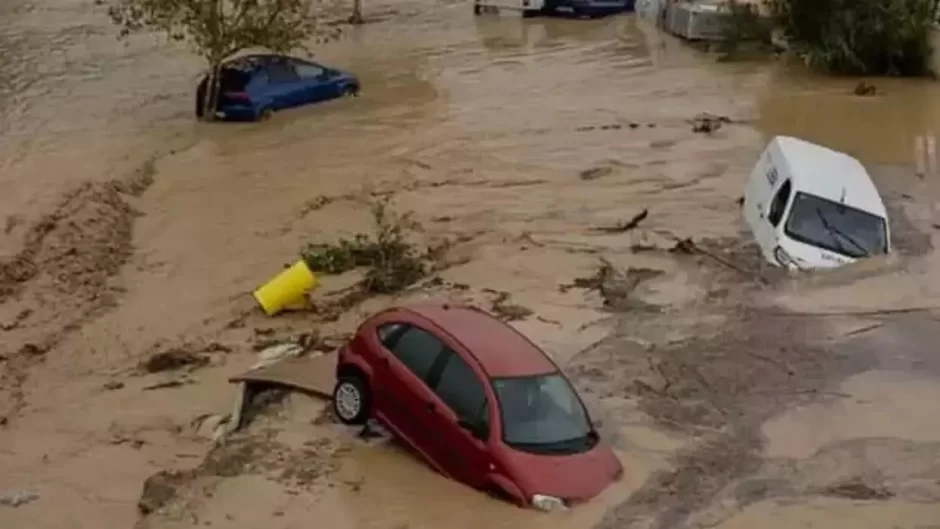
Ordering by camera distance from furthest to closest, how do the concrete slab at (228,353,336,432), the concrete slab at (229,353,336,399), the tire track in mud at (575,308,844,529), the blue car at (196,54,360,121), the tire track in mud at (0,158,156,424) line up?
the blue car at (196,54,360,121)
the tire track in mud at (0,158,156,424)
the concrete slab at (229,353,336,399)
the concrete slab at (228,353,336,432)
the tire track in mud at (575,308,844,529)

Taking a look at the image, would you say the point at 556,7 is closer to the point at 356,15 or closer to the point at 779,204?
the point at 356,15

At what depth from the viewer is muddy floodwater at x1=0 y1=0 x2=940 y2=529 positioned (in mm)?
13414

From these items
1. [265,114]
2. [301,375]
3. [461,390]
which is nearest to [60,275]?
[301,375]

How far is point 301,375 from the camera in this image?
51.0ft

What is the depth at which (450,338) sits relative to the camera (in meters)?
13.4

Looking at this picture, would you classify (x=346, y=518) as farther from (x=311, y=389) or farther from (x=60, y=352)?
(x=60, y=352)

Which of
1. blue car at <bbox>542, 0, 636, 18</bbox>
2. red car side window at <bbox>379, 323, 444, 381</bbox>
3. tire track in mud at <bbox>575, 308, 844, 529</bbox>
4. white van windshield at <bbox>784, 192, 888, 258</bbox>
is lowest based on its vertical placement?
blue car at <bbox>542, 0, 636, 18</bbox>

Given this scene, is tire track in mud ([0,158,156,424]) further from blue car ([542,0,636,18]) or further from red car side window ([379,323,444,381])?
blue car ([542,0,636,18])

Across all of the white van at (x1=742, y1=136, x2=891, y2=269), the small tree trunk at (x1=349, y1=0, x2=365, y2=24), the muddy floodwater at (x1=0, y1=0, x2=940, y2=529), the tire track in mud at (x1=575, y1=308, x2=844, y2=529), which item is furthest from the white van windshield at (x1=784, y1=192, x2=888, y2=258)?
the small tree trunk at (x1=349, y1=0, x2=365, y2=24)

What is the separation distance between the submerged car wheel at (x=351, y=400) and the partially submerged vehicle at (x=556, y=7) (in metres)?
26.9

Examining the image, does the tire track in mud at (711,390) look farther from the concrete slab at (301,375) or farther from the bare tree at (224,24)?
the bare tree at (224,24)

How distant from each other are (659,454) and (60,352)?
7.51 metres

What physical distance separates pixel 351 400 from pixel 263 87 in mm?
15254

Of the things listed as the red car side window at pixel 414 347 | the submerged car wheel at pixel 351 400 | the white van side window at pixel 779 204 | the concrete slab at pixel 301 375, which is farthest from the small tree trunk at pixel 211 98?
the red car side window at pixel 414 347
